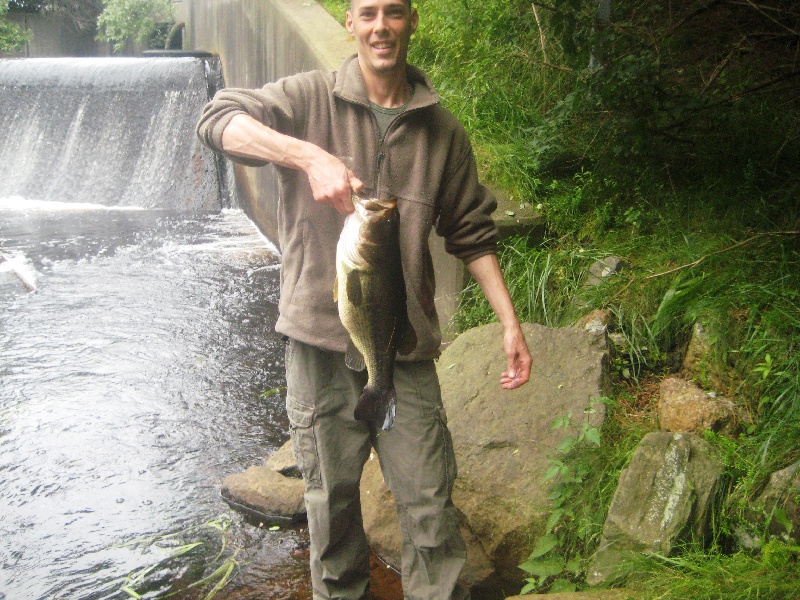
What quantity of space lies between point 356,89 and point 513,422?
171 cm

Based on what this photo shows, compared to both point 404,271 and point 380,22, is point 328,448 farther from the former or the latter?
point 380,22

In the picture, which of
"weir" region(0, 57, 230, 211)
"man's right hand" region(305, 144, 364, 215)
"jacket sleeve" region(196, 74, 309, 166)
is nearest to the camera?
"man's right hand" region(305, 144, 364, 215)

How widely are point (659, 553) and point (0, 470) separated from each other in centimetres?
347

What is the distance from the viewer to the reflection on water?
3992 millimetres

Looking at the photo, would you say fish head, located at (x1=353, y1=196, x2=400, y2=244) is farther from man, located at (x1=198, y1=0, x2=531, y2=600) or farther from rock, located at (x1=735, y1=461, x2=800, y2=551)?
rock, located at (x1=735, y1=461, x2=800, y2=551)

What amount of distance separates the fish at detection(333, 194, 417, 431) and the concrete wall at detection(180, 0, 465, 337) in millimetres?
2317

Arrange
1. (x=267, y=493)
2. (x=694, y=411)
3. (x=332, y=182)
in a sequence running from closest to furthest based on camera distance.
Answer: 1. (x=332, y=182)
2. (x=694, y=411)
3. (x=267, y=493)

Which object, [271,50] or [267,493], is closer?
[267,493]

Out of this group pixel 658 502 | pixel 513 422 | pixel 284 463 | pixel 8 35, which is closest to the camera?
pixel 658 502

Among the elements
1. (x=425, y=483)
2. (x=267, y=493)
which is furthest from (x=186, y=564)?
(x=425, y=483)

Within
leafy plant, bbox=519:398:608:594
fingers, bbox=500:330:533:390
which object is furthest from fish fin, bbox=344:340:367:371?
leafy plant, bbox=519:398:608:594

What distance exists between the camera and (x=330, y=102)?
277 centimetres

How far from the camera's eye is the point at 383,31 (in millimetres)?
2654

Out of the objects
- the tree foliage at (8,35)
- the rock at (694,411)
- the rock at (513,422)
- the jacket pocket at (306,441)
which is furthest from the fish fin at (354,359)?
the tree foliage at (8,35)
